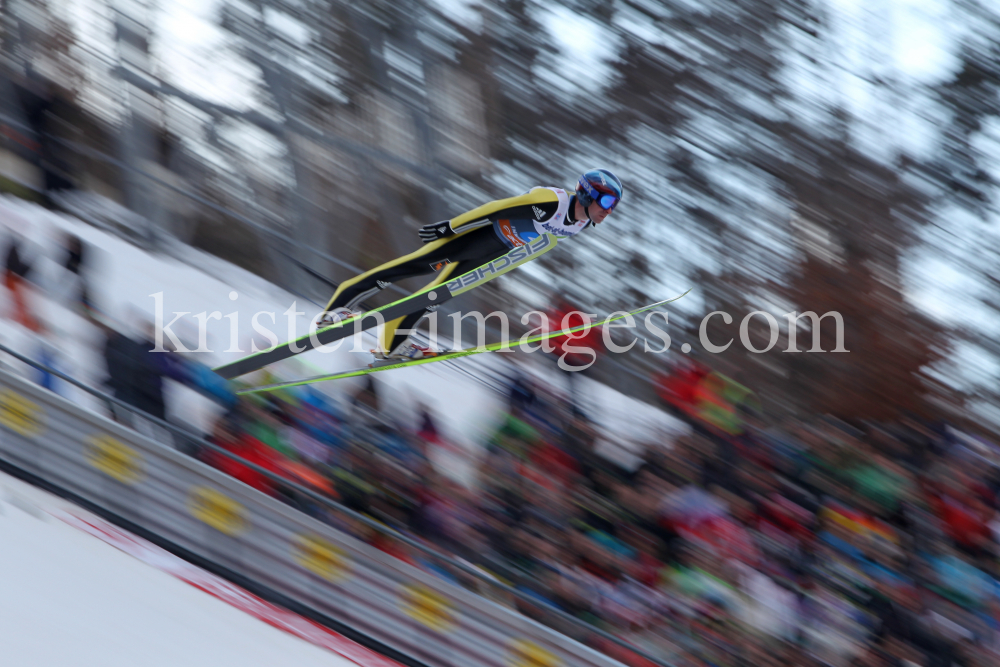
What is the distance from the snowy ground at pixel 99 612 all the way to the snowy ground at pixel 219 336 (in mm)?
873

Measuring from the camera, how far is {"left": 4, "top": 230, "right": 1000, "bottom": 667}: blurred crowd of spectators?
16.1 feet

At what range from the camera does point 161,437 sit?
17.1 feet

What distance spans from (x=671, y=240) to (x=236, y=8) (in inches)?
235

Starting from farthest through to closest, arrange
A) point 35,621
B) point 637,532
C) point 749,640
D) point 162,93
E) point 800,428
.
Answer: point 162,93, point 800,428, point 637,532, point 749,640, point 35,621

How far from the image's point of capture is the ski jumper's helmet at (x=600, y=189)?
4.32 m

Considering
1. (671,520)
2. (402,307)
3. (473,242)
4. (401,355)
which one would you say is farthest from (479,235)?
(671,520)

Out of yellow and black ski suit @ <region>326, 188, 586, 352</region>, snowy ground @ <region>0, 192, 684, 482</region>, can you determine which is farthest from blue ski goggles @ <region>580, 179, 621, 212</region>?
snowy ground @ <region>0, 192, 684, 482</region>

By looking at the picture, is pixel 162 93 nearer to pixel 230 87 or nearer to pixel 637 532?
pixel 230 87

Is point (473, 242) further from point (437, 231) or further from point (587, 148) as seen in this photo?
point (587, 148)

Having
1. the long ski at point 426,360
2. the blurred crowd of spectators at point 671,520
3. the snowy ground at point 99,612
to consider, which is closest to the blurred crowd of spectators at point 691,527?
the blurred crowd of spectators at point 671,520

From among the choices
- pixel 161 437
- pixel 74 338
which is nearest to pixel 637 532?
pixel 161 437

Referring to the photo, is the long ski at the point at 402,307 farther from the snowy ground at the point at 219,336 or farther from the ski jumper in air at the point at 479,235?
the snowy ground at the point at 219,336

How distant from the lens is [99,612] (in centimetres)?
425

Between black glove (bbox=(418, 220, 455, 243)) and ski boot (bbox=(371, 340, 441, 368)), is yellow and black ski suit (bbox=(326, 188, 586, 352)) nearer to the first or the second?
black glove (bbox=(418, 220, 455, 243))
